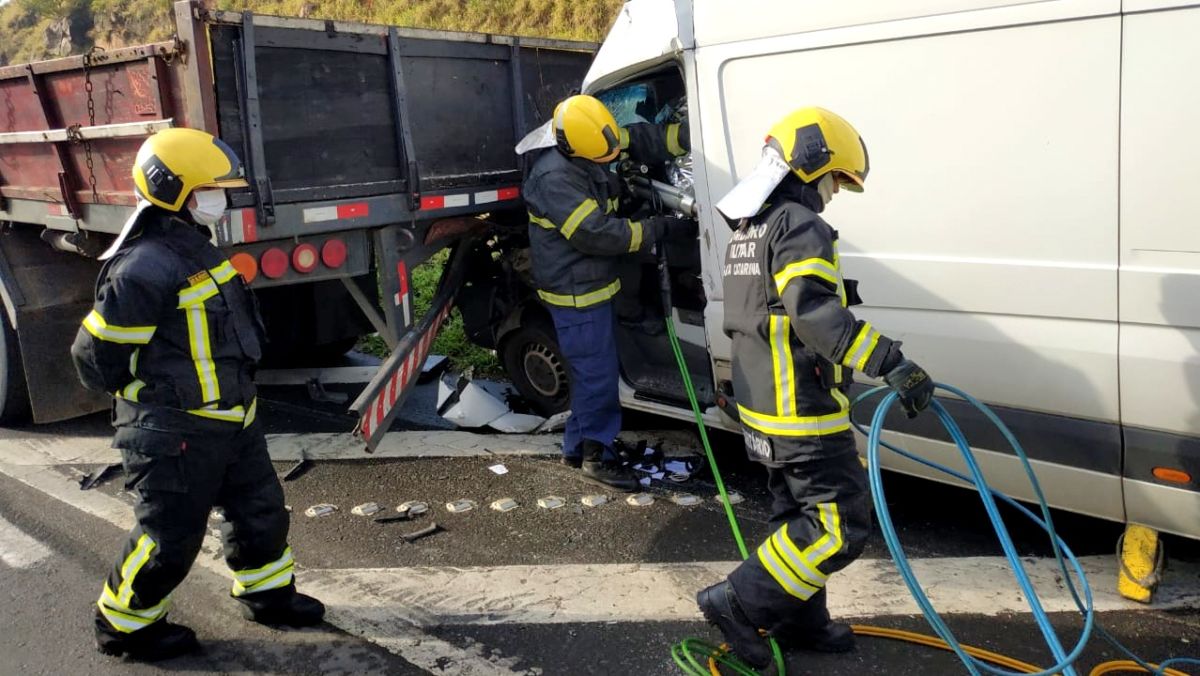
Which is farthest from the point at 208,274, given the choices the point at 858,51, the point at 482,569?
A: the point at 858,51

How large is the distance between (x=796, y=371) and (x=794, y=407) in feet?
0.34

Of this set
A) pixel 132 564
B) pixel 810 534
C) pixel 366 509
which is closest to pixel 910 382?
pixel 810 534

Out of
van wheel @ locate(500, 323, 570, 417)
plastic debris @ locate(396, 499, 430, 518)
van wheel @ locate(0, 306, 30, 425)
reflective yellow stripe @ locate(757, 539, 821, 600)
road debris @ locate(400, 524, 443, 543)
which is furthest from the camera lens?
van wheel @ locate(0, 306, 30, 425)

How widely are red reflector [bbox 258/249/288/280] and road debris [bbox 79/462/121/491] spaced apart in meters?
1.49

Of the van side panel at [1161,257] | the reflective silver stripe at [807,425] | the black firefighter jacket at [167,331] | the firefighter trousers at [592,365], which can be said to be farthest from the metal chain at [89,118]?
the van side panel at [1161,257]

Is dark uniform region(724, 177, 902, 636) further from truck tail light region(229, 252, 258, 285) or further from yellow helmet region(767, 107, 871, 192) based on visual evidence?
truck tail light region(229, 252, 258, 285)

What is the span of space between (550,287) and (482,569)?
53.0 inches

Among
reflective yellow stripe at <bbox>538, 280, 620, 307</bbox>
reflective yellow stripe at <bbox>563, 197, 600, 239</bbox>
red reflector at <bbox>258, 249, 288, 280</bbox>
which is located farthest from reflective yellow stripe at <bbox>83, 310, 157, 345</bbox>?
reflective yellow stripe at <bbox>538, 280, 620, 307</bbox>

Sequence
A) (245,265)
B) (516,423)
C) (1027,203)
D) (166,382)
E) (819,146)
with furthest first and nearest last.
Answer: (516,423) < (245,265) < (1027,203) < (166,382) < (819,146)

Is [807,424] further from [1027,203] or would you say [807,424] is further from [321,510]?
[321,510]

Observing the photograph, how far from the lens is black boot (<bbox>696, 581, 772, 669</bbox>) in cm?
276

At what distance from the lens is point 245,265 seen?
→ 3.72 m

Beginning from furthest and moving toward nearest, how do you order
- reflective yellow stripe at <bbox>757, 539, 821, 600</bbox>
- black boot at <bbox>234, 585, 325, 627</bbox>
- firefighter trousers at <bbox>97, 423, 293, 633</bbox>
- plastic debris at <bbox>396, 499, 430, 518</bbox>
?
plastic debris at <bbox>396, 499, 430, 518</bbox>, black boot at <bbox>234, 585, 325, 627</bbox>, firefighter trousers at <bbox>97, 423, 293, 633</bbox>, reflective yellow stripe at <bbox>757, 539, 821, 600</bbox>

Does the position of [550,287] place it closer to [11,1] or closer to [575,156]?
[575,156]
